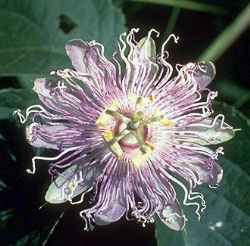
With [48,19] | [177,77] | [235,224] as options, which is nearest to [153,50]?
[177,77]

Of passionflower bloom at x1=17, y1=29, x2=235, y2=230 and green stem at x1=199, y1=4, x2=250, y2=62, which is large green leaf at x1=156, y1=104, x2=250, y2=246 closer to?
passionflower bloom at x1=17, y1=29, x2=235, y2=230

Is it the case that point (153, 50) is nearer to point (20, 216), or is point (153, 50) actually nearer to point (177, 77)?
point (177, 77)

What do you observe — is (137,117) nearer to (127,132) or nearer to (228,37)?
(127,132)

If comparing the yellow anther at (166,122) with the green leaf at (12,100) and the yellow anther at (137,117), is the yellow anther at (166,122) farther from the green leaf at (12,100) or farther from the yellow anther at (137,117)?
the green leaf at (12,100)

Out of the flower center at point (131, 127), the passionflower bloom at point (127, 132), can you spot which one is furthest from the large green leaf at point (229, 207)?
the flower center at point (131, 127)

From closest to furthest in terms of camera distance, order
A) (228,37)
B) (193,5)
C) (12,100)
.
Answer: (12,100), (228,37), (193,5)

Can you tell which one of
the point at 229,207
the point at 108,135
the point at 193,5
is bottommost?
the point at 229,207

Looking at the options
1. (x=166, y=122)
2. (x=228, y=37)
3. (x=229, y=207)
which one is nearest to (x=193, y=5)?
(x=228, y=37)
